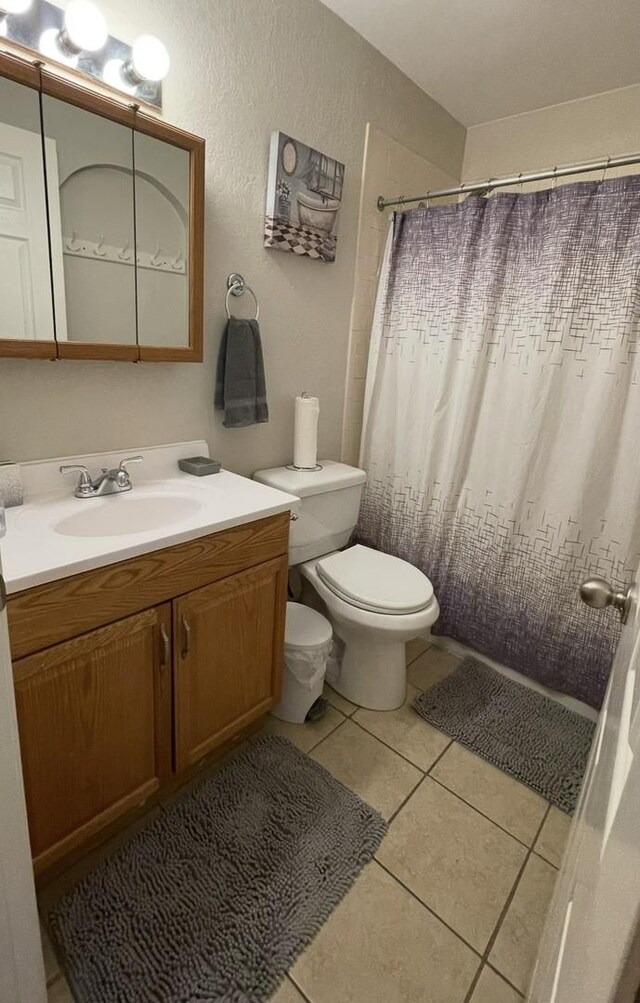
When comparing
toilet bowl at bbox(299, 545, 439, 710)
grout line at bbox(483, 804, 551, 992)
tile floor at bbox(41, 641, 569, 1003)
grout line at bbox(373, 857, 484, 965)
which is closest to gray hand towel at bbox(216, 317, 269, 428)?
toilet bowl at bbox(299, 545, 439, 710)

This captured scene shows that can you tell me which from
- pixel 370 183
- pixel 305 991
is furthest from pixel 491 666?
pixel 370 183

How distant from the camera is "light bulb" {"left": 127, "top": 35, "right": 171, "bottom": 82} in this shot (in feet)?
3.97

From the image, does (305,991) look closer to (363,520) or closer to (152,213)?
(363,520)

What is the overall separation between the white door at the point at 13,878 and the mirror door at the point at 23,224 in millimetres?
843

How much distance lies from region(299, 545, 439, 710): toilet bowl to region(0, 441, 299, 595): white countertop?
0.48 metres

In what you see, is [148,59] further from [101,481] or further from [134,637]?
[134,637]

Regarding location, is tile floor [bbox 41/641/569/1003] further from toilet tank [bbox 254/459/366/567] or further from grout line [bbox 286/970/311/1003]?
toilet tank [bbox 254/459/366/567]

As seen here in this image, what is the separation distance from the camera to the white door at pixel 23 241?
43.6 inches

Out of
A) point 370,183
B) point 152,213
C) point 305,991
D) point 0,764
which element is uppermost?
point 370,183

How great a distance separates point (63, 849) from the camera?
1.11 metres

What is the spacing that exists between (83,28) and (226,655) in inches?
60.8

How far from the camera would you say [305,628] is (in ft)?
5.59

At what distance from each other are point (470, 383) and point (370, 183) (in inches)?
35.3

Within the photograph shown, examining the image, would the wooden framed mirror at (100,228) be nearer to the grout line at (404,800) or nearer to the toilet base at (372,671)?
the toilet base at (372,671)
